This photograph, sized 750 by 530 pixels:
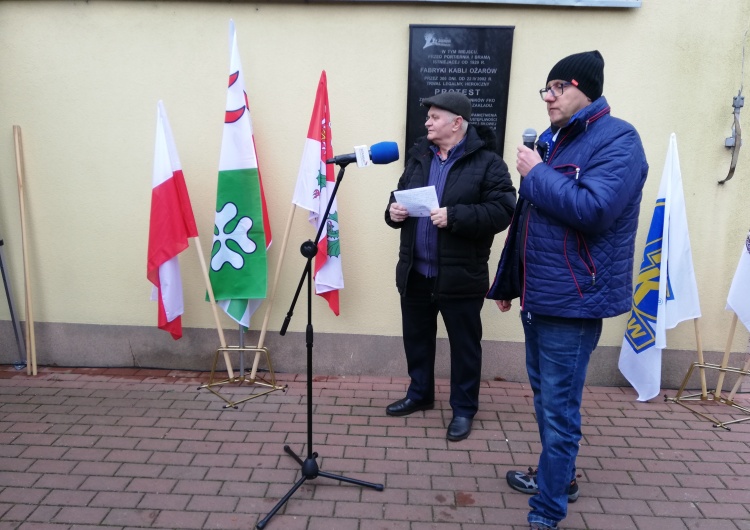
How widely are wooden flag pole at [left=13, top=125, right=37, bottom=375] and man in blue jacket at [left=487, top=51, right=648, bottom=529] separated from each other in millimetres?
3693

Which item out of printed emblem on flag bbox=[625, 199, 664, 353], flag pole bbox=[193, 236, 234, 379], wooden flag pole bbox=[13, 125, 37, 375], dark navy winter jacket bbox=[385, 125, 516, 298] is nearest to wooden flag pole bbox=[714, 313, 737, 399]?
printed emblem on flag bbox=[625, 199, 664, 353]

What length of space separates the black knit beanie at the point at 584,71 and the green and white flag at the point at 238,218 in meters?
2.23

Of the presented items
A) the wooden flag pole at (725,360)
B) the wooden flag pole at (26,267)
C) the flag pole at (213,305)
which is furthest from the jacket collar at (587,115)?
the wooden flag pole at (26,267)

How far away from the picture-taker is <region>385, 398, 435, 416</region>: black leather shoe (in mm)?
3660

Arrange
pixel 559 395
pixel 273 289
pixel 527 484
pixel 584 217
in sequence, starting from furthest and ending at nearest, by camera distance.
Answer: pixel 273 289, pixel 527 484, pixel 559 395, pixel 584 217

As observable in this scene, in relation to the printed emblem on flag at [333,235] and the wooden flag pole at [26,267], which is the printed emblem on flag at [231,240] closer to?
the printed emblem on flag at [333,235]

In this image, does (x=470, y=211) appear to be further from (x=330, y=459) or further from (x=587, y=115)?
(x=330, y=459)

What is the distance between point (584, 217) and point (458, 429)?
1762 mm

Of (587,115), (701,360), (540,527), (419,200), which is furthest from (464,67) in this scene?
(540,527)

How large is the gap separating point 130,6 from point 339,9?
1510mm

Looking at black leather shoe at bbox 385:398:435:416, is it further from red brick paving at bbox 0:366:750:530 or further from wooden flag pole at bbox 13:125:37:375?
wooden flag pole at bbox 13:125:37:375

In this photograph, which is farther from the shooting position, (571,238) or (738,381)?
(738,381)

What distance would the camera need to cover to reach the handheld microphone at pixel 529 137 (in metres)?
2.32

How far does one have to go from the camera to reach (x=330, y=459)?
10.4 feet
